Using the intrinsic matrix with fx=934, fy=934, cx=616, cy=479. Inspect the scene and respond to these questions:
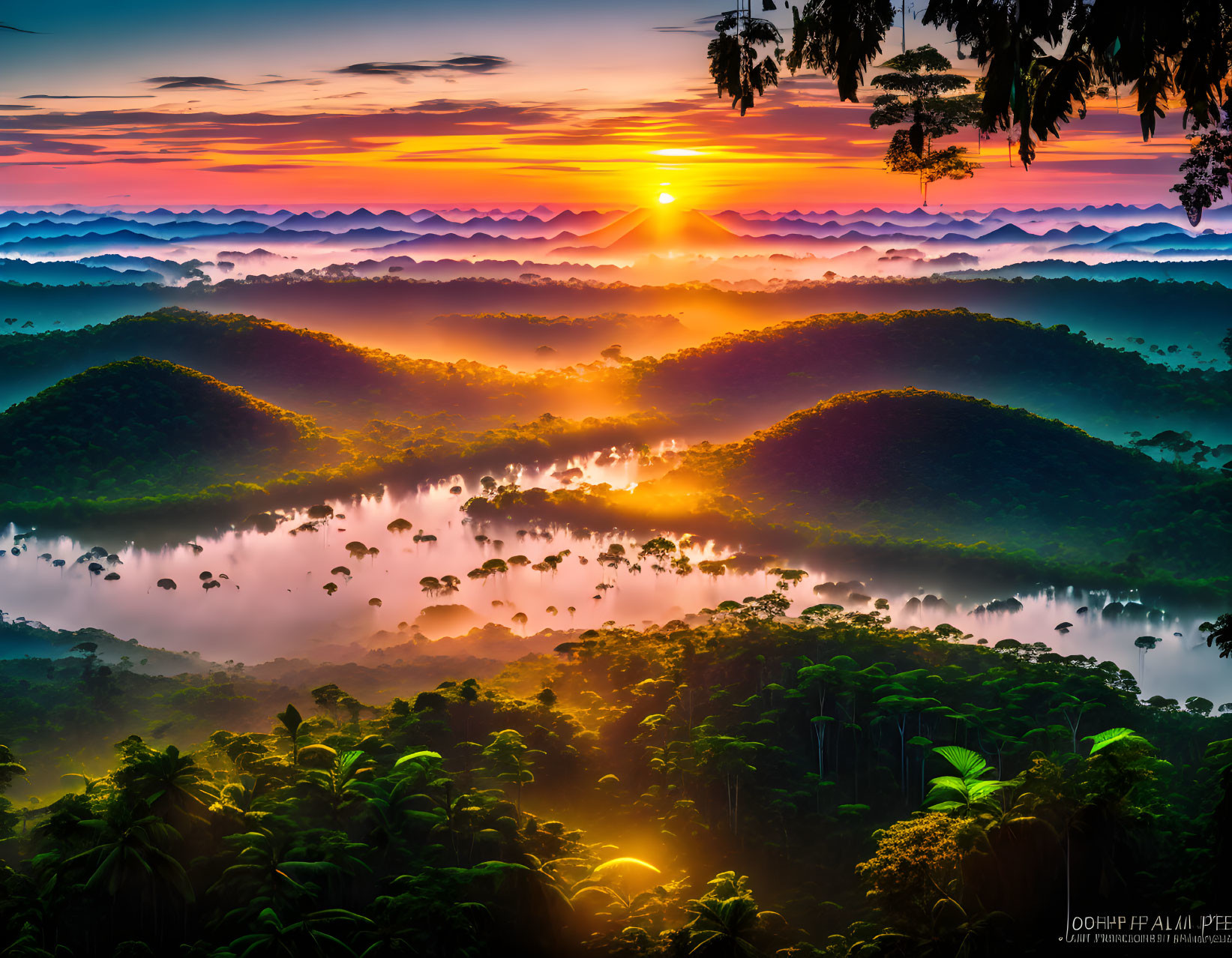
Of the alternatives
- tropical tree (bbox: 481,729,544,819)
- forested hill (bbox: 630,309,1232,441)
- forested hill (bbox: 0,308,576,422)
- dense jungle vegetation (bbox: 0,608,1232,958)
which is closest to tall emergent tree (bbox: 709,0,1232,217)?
dense jungle vegetation (bbox: 0,608,1232,958)

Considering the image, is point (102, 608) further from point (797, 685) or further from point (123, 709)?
point (797, 685)

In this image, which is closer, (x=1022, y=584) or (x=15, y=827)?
(x=15, y=827)

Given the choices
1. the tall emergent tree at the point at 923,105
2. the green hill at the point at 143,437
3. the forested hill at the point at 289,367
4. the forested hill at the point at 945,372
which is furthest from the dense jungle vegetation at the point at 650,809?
the forested hill at the point at 289,367

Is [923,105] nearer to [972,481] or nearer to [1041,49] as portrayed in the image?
[1041,49]

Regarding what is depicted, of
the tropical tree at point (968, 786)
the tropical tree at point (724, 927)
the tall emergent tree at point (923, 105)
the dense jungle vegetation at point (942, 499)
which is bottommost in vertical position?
the dense jungle vegetation at point (942, 499)

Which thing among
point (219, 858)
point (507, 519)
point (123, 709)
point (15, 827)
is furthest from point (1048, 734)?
point (507, 519)

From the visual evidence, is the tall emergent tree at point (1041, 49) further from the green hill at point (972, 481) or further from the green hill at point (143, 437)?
the green hill at point (143, 437)

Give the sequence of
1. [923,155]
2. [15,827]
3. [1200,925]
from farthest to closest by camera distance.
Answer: [15,827] < [1200,925] < [923,155]

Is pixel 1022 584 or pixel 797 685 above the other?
pixel 797 685
